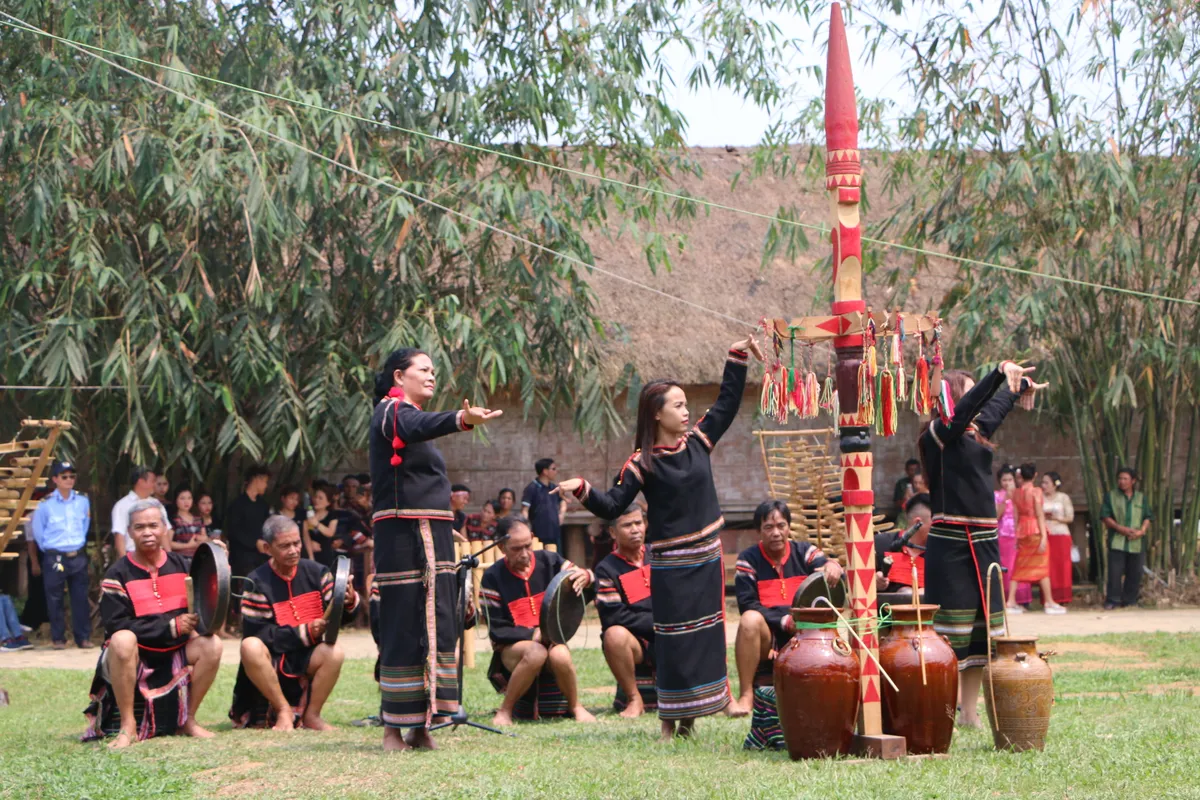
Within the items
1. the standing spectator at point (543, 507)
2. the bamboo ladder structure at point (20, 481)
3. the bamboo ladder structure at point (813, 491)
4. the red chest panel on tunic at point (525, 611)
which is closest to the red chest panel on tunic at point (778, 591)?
the red chest panel on tunic at point (525, 611)

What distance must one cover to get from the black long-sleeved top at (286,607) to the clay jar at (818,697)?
3067 mm

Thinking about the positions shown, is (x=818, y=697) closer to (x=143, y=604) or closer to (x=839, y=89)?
(x=839, y=89)

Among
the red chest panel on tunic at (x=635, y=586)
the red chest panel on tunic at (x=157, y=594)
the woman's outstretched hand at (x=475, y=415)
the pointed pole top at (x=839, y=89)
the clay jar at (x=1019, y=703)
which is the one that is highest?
the pointed pole top at (x=839, y=89)

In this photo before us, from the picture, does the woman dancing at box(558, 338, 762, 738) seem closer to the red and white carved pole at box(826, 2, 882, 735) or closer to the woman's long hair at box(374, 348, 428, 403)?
the red and white carved pole at box(826, 2, 882, 735)

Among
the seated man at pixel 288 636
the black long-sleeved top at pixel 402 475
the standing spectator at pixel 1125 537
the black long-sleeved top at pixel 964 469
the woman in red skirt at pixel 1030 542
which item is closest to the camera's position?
the black long-sleeved top at pixel 402 475

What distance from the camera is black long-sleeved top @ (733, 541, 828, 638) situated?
27.9 ft

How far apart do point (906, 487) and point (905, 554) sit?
6.83m

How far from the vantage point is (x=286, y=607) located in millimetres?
8297

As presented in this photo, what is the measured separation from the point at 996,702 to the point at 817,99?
10.2 m

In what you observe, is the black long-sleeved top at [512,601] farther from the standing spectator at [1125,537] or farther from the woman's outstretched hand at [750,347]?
the standing spectator at [1125,537]

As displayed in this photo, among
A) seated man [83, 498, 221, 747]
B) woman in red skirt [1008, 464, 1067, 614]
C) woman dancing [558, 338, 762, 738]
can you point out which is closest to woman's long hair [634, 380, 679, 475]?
woman dancing [558, 338, 762, 738]

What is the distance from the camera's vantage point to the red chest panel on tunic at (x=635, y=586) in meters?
8.72

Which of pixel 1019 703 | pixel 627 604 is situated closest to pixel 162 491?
pixel 627 604

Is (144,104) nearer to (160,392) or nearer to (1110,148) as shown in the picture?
(160,392)
